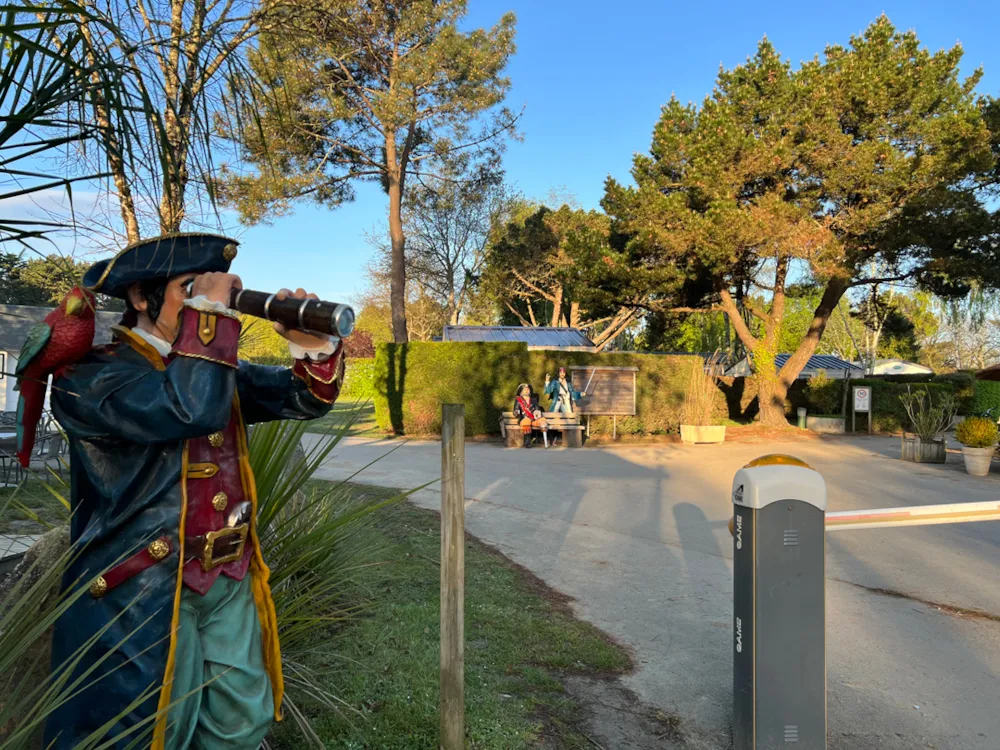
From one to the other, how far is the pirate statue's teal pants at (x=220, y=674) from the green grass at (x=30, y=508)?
514 mm

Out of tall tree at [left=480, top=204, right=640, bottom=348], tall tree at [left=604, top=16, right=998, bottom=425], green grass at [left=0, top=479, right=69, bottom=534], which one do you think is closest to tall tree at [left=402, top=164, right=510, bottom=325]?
tall tree at [left=480, top=204, right=640, bottom=348]

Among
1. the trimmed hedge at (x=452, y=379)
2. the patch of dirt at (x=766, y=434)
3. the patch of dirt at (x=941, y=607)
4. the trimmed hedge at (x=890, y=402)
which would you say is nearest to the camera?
the patch of dirt at (x=941, y=607)

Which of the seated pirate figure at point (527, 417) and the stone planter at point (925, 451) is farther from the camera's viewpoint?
the seated pirate figure at point (527, 417)

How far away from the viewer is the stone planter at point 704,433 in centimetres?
1662

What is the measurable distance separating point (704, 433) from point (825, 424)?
20.9 ft

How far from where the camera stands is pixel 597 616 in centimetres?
438

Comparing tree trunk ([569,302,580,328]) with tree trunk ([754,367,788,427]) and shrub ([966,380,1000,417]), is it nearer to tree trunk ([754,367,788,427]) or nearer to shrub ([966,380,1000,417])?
tree trunk ([754,367,788,427])

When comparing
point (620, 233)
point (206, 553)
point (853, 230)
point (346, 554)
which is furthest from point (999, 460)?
point (206, 553)

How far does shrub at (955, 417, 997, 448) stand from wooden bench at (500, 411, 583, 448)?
7.12 m

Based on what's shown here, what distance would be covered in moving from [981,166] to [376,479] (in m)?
15.7

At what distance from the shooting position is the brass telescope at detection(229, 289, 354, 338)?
1.48 m

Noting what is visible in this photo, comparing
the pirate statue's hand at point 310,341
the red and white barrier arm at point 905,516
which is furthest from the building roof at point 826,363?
the pirate statue's hand at point 310,341

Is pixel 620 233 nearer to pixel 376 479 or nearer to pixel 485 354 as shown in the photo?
pixel 485 354

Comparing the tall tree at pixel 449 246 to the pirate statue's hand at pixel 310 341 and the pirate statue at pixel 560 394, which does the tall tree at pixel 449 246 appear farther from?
the pirate statue's hand at pixel 310 341
